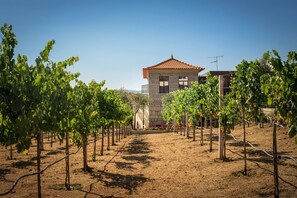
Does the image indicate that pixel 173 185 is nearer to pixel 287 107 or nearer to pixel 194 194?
pixel 194 194

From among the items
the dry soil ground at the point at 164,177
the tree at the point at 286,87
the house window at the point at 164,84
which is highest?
the house window at the point at 164,84

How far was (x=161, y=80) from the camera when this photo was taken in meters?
39.8

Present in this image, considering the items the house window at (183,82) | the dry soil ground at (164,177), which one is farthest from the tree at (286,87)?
the house window at (183,82)

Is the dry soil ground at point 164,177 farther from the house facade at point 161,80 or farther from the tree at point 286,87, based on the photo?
the house facade at point 161,80

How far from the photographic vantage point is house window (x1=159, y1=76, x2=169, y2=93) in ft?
129

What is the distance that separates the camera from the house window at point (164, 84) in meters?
39.3

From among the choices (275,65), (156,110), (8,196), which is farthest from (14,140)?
(156,110)

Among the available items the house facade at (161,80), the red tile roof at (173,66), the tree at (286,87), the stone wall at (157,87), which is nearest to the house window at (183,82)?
the house facade at (161,80)

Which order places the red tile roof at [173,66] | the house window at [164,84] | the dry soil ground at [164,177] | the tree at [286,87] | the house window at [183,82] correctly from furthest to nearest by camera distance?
1. the house window at [183,82]
2. the house window at [164,84]
3. the red tile roof at [173,66]
4. the dry soil ground at [164,177]
5. the tree at [286,87]

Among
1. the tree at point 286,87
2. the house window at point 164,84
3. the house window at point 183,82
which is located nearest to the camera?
the tree at point 286,87

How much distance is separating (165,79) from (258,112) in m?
32.4

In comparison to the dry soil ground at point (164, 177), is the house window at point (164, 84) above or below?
above

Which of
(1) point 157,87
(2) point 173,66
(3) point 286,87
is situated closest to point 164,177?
(3) point 286,87

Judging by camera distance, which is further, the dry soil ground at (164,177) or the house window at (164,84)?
the house window at (164,84)
